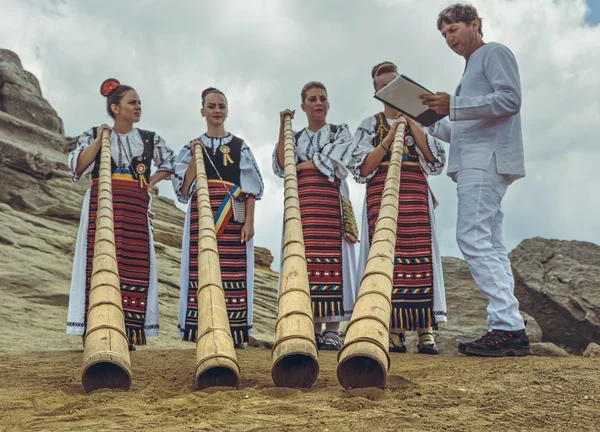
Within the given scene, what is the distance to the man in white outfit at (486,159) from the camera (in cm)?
358

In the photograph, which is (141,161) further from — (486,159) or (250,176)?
(486,159)

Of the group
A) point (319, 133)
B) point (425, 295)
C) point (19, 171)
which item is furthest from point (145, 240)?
point (19, 171)

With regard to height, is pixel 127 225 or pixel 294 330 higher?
pixel 127 225

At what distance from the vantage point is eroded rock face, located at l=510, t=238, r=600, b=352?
19.7 ft

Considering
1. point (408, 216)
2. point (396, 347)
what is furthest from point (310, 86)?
point (396, 347)

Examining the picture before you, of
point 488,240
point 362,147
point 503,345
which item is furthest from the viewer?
point 362,147

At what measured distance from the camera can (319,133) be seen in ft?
16.1

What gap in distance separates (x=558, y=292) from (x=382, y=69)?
9.89 feet

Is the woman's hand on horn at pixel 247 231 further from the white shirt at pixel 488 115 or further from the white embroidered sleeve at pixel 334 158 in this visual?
the white shirt at pixel 488 115

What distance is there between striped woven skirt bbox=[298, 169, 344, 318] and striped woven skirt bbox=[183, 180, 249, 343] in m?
0.48

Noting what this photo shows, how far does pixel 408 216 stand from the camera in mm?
4449

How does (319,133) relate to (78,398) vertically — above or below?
above

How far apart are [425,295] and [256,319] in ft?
12.4

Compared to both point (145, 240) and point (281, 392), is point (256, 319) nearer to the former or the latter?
point (145, 240)
